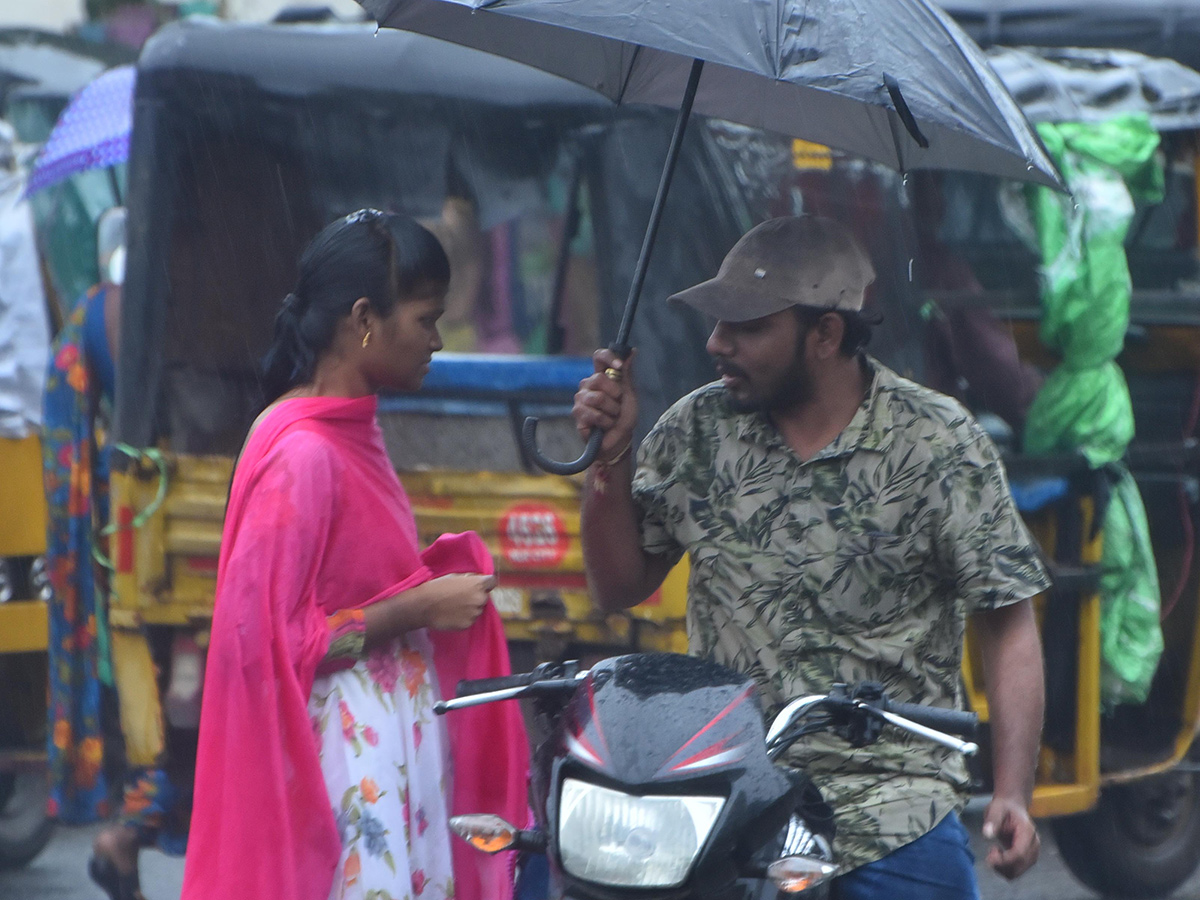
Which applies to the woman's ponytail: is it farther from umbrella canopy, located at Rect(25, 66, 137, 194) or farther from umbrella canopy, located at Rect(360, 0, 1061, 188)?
umbrella canopy, located at Rect(25, 66, 137, 194)

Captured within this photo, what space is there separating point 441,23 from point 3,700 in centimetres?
356

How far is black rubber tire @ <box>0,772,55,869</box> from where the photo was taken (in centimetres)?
582

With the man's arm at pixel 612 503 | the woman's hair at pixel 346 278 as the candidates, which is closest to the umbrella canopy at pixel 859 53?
the woman's hair at pixel 346 278

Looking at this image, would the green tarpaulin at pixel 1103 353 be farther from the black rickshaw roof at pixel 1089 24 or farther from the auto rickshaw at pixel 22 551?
the auto rickshaw at pixel 22 551

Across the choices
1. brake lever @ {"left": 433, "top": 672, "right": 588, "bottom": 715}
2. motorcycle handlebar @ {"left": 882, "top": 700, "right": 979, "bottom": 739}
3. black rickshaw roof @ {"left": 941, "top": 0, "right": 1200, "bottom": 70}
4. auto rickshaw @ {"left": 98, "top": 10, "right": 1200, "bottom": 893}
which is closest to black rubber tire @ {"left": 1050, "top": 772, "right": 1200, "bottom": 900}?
auto rickshaw @ {"left": 98, "top": 10, "right": 1200, "bottom": 893}

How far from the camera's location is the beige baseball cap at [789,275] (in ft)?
8.29

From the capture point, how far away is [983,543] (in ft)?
7.93

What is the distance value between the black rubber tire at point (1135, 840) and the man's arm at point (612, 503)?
3280 millimetres

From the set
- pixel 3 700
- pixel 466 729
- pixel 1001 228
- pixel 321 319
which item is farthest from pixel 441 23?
pixel 3 700

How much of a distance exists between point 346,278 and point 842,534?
886mm

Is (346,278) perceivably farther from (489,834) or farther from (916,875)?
(916,875)

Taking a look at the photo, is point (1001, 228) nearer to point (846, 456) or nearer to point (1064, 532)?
point (1064, 532)

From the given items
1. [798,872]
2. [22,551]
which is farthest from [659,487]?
[22,551]

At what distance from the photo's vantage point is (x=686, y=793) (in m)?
1.86
